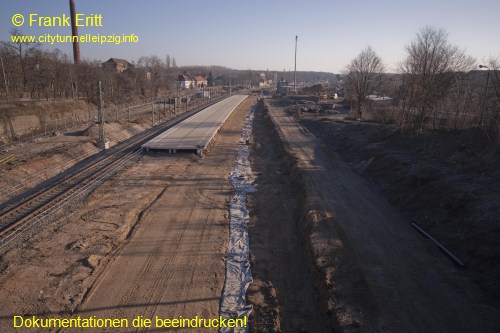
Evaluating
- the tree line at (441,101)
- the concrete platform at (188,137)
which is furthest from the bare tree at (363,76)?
the concrete platform at (188,137)

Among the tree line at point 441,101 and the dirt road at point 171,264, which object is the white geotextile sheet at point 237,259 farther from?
the tree line at point 441,101

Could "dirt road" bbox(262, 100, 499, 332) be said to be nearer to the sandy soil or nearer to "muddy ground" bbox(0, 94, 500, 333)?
"muddy ground" bbox(0, 94, 500, 333)

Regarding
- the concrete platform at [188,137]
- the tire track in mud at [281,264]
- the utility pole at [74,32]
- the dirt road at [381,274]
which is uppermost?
the utility pole at [74,32]

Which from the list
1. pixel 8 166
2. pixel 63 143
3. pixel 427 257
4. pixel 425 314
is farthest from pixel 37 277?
pixel 63 143

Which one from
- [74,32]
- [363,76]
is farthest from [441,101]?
[74,32]

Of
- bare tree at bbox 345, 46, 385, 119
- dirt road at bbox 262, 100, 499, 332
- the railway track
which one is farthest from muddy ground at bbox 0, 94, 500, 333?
bare tree at bbox 345, 46, 385, 119

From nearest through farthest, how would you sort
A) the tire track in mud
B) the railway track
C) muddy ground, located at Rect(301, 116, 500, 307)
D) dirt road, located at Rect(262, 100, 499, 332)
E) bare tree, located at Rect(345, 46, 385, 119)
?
1. dirt road, located at Rect(262, 100, 499, 332)
2. the tire track in mud
3. muddy ground, located at Rect(301, 116, 500, 307)
4. the railway track
5. bare tree, located at Rect(345, 46, 385, 119)

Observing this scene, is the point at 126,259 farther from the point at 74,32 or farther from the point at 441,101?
the point at 74,32
